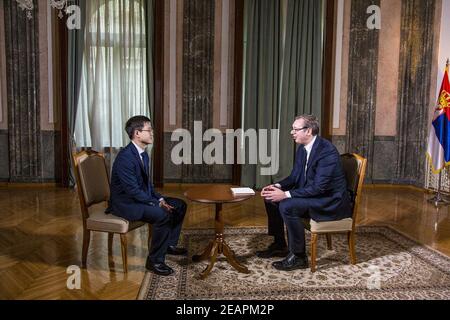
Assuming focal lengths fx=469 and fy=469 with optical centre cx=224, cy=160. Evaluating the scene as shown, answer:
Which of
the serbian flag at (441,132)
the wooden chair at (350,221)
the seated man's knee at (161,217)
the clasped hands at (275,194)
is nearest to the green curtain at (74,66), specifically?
the seated man's knee at (161,217)

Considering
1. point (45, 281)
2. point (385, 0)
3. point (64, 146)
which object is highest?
point (385, 0)

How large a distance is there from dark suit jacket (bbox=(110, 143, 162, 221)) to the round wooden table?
341mm

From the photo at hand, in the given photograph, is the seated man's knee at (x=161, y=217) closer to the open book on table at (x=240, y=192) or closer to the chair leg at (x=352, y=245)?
the open book on table at (x=240, y=192)

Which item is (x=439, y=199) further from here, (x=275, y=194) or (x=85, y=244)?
(x=85, y=244)

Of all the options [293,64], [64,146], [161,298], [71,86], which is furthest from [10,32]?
[161,298]

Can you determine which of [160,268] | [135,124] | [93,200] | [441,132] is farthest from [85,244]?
[441,132]

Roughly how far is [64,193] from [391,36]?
5280 mm

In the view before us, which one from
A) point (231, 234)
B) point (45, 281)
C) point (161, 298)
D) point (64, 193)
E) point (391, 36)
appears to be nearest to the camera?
point (161, 298)

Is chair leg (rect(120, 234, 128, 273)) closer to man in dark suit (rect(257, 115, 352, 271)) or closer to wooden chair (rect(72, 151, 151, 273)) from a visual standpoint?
wooden chair (rect(72, 151, 151, 273))

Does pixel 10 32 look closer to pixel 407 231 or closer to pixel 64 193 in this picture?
pixel 64 193

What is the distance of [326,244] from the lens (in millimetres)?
4301

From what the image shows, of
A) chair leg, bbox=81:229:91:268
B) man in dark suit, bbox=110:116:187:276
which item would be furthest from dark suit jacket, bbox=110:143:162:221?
chair leg, bbox=81:229:91:268

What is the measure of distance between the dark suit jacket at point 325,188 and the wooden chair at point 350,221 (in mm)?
46

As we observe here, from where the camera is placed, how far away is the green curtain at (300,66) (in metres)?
6.73
